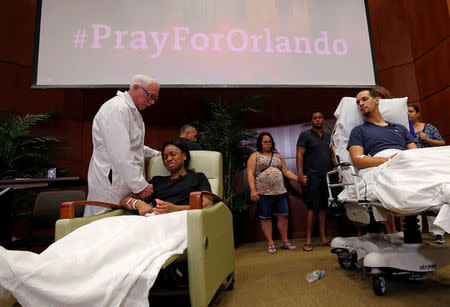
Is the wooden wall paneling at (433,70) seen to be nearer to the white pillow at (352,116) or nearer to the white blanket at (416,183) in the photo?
the white pillow at (352,116)

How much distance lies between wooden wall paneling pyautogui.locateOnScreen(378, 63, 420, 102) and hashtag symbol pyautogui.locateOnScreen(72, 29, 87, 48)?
155 inches

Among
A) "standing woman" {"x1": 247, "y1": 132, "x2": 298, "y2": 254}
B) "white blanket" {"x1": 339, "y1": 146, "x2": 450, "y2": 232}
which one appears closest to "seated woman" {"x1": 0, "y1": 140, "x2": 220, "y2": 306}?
"white blanket" {"x1": 339, "y1": 146, "x2": 450, "y2": 232}

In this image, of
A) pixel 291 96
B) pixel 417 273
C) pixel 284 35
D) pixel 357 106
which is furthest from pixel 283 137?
pixel 417 273

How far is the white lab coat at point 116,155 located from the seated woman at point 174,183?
0.11 meters

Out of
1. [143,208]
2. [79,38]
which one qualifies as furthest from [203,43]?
[143,208]

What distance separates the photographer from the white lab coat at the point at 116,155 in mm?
1850

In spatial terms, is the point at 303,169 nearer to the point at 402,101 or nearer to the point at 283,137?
the point at 283,137

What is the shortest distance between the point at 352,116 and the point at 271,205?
52.4 inches

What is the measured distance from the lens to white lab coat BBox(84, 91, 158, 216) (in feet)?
6.07

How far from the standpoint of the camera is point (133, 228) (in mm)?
1416

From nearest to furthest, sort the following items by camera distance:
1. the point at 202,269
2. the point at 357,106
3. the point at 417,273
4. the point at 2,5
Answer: the point at 202,269
the point at 417,273
the point at 357,106
the point at 2,5

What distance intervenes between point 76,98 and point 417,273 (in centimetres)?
398

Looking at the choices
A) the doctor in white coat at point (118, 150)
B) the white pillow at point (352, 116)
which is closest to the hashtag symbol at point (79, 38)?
the doctor in white coat at point (118, 150)

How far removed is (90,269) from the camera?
1.19m
